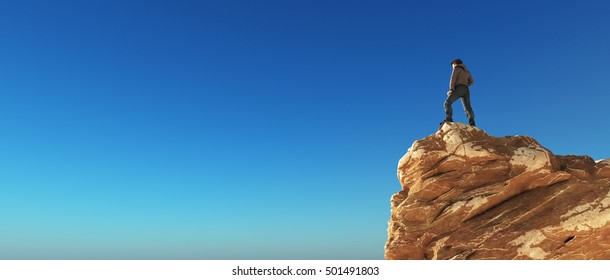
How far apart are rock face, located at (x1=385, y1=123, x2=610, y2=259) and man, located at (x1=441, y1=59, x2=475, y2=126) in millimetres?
2133

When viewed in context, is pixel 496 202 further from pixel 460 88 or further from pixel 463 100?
pixel 460 88

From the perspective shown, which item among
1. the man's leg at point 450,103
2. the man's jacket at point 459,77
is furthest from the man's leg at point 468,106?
the man's jacket at point 459,77

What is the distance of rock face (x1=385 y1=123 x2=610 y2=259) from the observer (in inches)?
807

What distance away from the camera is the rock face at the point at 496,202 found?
20500 mm

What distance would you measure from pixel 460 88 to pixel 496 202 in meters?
7.32

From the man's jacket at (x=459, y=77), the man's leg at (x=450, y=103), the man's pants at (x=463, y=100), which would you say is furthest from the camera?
the man's jacket at (x=459, y=77)

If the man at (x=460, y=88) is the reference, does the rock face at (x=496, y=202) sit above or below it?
below

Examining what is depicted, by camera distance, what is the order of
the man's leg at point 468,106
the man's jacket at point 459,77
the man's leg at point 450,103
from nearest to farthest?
the man's leg at point 450,103
the man's jacket at point 459,77
the man's leg at point 468,106

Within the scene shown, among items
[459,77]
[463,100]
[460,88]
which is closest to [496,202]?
[463,100]

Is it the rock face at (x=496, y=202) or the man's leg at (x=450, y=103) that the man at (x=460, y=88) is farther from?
the rock face at (x=496, y=202)

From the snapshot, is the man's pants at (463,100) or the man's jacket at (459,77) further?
the man's jacket at (459,77)

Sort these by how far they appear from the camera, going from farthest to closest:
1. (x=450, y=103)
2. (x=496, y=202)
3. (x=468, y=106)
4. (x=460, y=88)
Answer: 1. (x=468, y=106)
2. (x=460, y=88)
3. (x=450, y=103)
4. (x=496, y=202)

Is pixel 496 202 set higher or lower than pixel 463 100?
lower

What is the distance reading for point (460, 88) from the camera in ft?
85.9
